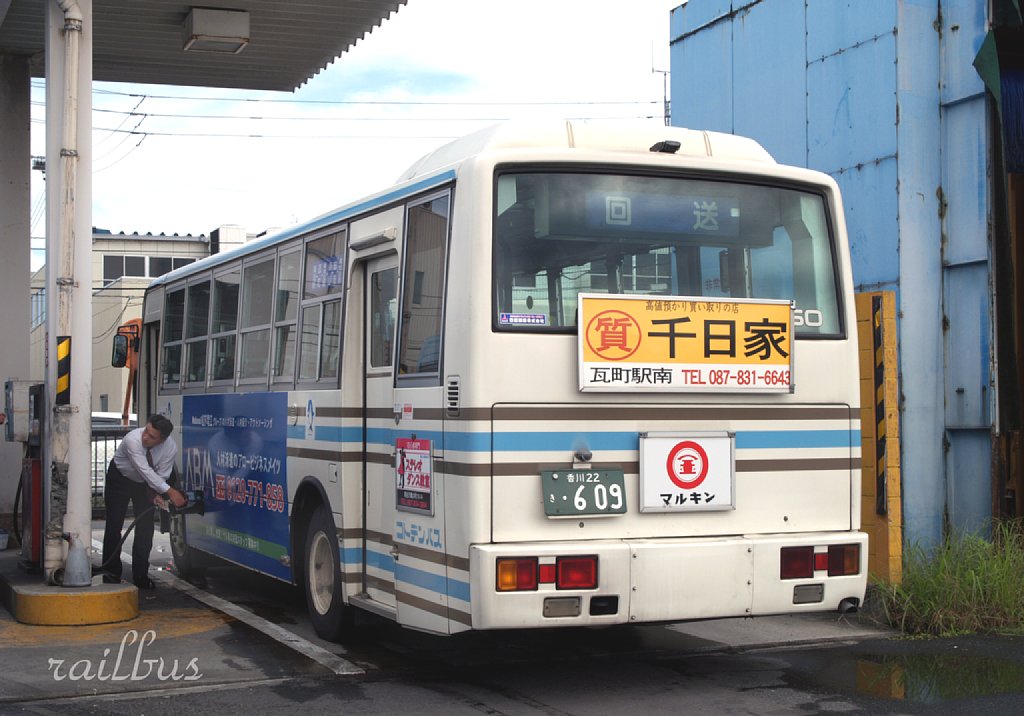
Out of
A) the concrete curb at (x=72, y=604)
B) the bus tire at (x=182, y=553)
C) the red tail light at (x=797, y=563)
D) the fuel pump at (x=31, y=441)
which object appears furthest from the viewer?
the bus tire at (x=182, y=553)

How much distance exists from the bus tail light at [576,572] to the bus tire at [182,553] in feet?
23.6

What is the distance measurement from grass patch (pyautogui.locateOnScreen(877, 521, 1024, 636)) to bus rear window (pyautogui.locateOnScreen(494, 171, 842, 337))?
8.98 feet

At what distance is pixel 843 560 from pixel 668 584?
123cm

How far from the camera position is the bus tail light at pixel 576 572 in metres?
7.08

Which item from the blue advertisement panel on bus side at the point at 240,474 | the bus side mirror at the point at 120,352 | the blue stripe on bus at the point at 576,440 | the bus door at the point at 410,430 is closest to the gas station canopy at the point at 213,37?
the bus side mirror at the point at 120,352

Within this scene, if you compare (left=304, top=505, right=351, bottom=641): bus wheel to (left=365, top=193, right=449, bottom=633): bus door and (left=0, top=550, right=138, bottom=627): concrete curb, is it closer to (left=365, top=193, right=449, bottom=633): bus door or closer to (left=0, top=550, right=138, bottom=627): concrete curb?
(left=365, top=193, right=449, bottom=633): bus door

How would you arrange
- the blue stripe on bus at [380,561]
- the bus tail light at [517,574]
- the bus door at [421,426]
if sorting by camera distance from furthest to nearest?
the blue stripe on bus at [380,561] → the bus door at [421,426] → the bus tail light at [517,574]

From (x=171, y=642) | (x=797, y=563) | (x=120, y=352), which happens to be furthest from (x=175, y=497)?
(x=797, y=563)

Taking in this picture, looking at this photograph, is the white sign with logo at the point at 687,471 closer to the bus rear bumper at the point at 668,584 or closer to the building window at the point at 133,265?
the bus rear bumper at the point at 668,584

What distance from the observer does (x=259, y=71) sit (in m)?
15.0

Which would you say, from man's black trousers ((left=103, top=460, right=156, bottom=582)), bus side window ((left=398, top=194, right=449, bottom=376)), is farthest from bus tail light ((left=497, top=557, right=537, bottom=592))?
man's black trousers ((left=103, top=460, right=156, bottom=582))

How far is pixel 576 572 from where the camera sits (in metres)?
7.11

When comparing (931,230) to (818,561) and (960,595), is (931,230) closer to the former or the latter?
(960,595)

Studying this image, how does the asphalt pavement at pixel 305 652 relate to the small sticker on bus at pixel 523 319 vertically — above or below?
below
